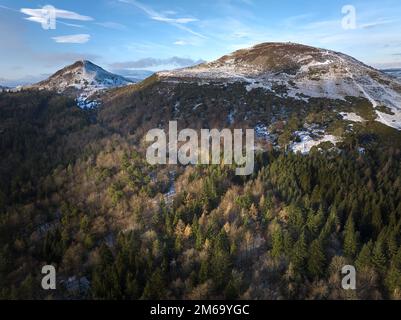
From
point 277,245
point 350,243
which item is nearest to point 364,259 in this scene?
point 350,243

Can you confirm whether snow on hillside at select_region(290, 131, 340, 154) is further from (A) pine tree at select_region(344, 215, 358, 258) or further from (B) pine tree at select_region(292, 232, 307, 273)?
(B) pine tree at select_region(292, 232, 307, 273)

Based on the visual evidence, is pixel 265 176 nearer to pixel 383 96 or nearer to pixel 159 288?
pixel 159 288

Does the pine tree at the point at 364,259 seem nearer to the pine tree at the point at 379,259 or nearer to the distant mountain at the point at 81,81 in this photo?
the pine tree at the point at 379,259

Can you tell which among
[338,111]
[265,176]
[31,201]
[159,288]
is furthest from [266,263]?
[338,111]

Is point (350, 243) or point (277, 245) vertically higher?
point (350, 243)

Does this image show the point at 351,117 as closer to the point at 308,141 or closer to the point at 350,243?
the point at 308,141

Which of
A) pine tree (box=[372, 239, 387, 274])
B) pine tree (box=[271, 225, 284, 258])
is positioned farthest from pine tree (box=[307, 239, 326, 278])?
pine tree (box=[372, 239, 387, 274])

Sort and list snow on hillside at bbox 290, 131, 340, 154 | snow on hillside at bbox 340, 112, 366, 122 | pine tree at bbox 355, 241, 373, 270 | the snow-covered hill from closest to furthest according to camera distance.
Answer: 1. pine tree at bbox 355, 241, 373, 270
2. snow on hillside at bbox 290, 131, 340, 154
3. snow on hillside at bbox 340, 112, 366, 122
4. the snow-covered hill
